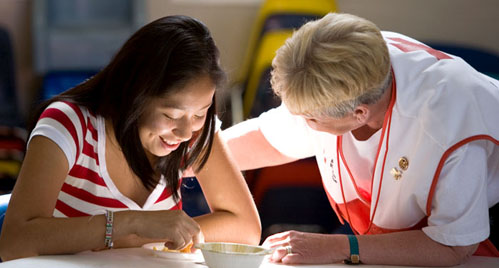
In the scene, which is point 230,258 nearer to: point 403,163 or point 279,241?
point 279,241

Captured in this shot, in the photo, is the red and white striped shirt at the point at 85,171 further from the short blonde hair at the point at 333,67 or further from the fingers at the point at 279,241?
the short blonde hair at the point at 333,67

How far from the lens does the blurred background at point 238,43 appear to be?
384cm

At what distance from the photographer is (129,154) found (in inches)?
71.0

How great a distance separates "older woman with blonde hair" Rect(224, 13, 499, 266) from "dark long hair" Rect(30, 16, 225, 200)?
22 cm

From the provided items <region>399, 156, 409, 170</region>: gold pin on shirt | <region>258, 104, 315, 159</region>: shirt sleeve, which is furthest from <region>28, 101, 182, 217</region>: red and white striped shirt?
<region>399, 156, 409, 170</region>: gold pin on shirt

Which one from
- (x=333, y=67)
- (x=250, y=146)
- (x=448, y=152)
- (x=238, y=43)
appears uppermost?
(x=333, y=67)

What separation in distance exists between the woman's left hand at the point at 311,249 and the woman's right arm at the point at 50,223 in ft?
0.72

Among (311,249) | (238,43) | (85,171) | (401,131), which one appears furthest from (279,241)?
(238,43)

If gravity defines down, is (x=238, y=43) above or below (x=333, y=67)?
below

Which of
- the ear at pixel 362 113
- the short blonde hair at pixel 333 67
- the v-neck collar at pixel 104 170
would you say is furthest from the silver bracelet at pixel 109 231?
the ear at pixel 362 113

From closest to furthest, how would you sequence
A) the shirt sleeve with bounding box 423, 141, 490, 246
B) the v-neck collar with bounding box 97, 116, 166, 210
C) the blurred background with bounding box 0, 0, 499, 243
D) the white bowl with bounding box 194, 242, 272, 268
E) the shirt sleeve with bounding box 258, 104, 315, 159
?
the white bowl with bounding box 194, 242, 272, 268 < the shirt sleeve with bounding box 423, 141, 490, 246 < the v-neck collar with bounding box 97, 116, 166, 210 < the shirt sleeve with bounding box 258, 104, 315, 159 < the blurred background with bounding box 0, 0, 499, 243

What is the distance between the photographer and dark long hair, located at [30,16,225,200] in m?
1.66

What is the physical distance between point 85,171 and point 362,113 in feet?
2.33

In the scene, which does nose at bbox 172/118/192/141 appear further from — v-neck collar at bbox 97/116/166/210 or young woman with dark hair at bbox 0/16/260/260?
v-neck collar at bbox 97/116/166/210
